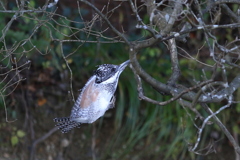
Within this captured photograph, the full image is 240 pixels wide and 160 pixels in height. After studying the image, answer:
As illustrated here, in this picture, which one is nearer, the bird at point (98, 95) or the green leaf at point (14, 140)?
the bird at point (98, 95)

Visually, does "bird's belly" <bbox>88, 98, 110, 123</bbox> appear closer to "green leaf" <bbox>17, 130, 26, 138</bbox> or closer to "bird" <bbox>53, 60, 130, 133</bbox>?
"bird" <bbox>53, 60, 130, 133</bbox>

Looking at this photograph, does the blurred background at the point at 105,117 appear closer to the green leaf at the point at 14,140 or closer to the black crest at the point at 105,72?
the green leaf at the point at 14,140

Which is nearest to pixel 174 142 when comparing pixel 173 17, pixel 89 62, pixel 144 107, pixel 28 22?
pixel 144 107

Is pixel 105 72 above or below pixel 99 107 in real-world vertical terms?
above

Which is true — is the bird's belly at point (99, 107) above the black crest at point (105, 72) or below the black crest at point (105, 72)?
below

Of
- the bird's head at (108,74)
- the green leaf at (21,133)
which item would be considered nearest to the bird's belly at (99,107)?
the bird's head at (108,74)

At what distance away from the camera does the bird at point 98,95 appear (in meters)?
3.08

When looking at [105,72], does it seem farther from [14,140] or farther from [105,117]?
[105,117]

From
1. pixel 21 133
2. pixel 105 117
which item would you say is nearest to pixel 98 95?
pixel 21 133

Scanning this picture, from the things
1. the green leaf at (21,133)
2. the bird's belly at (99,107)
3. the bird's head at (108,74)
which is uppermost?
the bird's head at (108,74)

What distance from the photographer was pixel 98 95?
3109 mm

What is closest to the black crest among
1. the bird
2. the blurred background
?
the bird

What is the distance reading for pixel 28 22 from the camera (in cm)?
457

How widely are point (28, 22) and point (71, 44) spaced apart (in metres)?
0.76
